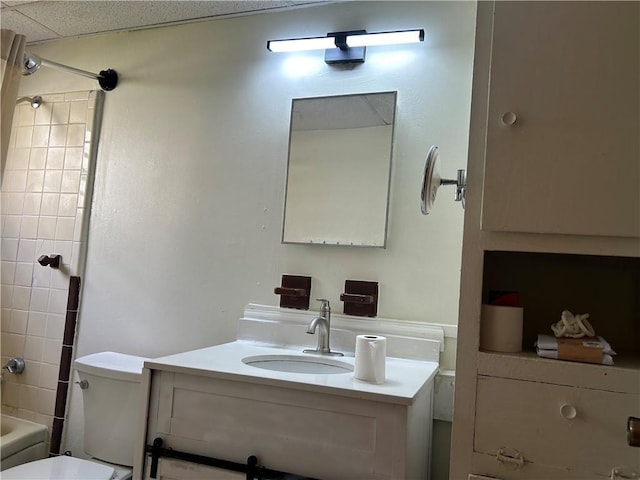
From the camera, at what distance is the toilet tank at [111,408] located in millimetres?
1618

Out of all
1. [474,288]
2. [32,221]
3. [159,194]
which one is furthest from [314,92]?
[32,221]

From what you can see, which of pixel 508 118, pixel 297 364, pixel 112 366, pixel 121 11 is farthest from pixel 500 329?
pixel 121 11

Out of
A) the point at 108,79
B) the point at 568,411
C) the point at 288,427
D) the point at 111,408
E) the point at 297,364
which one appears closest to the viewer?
the point at 568,411

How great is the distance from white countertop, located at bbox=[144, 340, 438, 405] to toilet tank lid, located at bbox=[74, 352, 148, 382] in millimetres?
369

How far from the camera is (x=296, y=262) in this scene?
1717 mm

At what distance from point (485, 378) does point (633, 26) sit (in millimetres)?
750

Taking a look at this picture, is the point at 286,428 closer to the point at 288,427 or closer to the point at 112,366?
the point at 288,427

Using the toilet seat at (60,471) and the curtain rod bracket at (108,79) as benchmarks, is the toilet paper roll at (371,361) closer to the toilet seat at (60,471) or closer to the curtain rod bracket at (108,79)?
the toilet seat at (60,471)

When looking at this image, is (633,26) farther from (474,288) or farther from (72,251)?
(72,251)

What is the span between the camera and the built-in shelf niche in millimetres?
1174

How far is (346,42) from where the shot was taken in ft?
5.48

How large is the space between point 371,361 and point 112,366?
1.02 metres

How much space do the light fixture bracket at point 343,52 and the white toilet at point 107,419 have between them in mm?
1314

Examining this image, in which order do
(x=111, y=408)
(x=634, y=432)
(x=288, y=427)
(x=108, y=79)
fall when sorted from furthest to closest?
(x=108, y=79) < (x=111, y=408) < (x=288, y=427) < (x=634, y=432)
